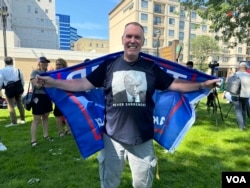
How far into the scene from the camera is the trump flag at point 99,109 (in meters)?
2.99

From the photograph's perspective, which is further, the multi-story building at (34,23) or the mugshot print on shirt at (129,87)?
the multi-story building at (34,23)

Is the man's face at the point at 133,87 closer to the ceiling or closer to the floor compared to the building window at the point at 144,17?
closer to the floor

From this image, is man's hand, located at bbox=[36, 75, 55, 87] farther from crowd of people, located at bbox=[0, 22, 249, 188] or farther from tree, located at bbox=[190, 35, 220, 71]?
tree, located at bbox=[190, 35, 220, 71]

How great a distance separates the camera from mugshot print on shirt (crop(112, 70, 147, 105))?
7.84ft

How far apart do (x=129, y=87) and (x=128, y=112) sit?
24 cm

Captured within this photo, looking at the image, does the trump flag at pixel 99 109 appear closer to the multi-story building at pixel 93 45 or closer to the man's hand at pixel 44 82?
the man's hand at pixel 44 82

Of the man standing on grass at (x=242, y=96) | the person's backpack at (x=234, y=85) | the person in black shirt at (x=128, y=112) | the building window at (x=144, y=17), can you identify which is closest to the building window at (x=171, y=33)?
the building window at (x=144, y=17)

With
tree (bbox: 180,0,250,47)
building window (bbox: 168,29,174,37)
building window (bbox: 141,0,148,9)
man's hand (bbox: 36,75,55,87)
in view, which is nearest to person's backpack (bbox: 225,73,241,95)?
man's hand (bbox: 36,75,55,87)

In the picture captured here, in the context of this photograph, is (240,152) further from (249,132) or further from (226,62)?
(226,62)

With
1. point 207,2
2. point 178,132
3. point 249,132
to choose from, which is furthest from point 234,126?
point 207,2

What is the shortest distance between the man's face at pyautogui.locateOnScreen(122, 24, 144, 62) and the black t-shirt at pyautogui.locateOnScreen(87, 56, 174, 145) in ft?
0.31

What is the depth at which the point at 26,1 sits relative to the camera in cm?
6288

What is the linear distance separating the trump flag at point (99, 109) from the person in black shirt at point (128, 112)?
37 centimetres

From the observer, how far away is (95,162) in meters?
4.52
